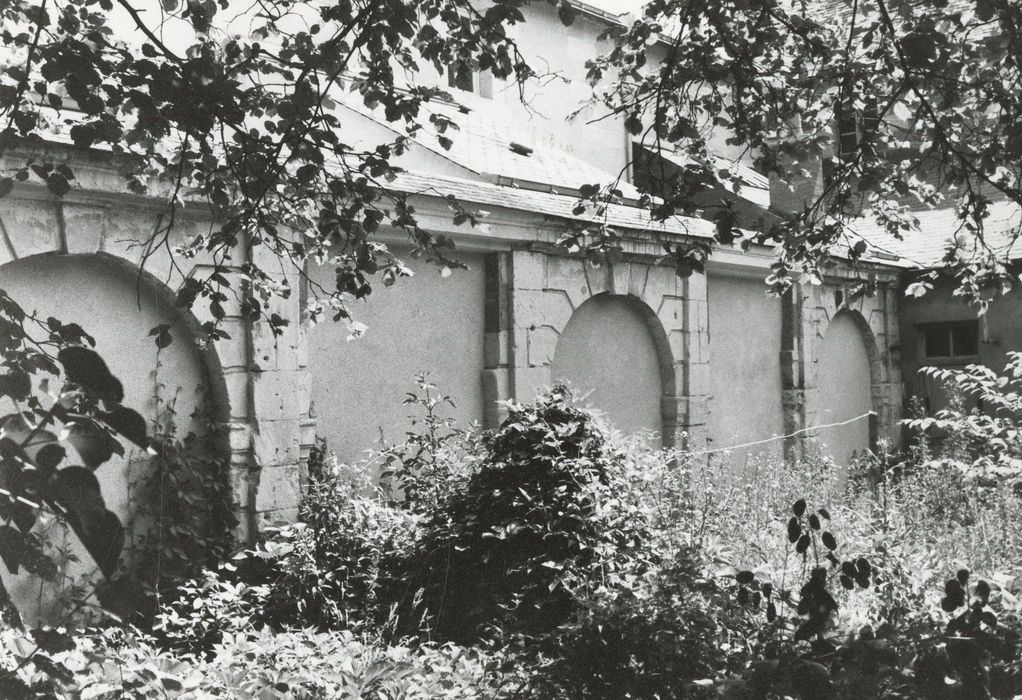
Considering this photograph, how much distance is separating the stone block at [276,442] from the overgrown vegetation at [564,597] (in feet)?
1.08

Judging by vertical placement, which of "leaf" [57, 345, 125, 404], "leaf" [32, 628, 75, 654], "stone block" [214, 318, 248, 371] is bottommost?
"leaf" [32, 628, 75, 654]

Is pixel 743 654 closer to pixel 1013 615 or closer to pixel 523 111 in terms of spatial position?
pixel 1013 615

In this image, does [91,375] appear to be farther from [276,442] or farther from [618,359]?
[618,359]

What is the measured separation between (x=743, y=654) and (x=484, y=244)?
514cm

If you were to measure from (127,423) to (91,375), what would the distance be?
94 millimetres

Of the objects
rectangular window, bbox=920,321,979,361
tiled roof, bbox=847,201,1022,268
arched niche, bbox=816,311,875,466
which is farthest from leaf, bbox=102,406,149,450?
rectangular window, bbox=920,321,979,361

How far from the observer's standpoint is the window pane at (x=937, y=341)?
1335 centimetres

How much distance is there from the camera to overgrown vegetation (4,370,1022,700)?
2.67 metres

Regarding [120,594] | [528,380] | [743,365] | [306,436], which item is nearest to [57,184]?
[120,594]

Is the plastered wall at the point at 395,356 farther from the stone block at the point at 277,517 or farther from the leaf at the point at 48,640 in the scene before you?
the leaf at the point at 48,640

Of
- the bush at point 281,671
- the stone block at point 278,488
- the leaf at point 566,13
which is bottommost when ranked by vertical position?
the bush at point 281,671

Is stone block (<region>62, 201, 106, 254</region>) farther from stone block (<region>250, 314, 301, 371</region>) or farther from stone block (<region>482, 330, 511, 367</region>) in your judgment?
stone block (<region>482, 330, 511, 367</region>)

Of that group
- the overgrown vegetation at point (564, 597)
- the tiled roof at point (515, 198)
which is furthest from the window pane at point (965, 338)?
the overgrown vegetation at point (564, 597)

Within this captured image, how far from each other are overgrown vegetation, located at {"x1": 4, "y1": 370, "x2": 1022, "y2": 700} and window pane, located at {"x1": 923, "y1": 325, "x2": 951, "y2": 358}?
6150 mm
